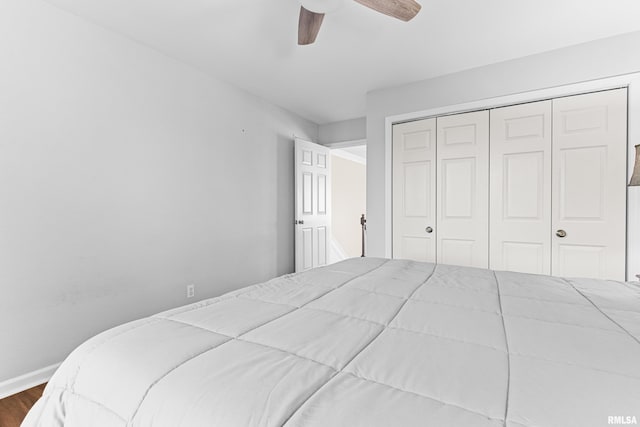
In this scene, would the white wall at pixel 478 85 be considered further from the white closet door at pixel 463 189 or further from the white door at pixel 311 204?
the white door at pixel 311 204

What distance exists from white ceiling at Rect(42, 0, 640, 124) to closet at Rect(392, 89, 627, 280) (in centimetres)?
54

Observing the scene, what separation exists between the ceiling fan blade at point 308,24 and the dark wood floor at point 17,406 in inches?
111

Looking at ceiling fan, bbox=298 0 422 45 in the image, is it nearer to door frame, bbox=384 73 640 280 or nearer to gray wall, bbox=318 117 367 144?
door frame, bbox=384 73 640 280

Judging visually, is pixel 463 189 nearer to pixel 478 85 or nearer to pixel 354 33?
pixel 478 85

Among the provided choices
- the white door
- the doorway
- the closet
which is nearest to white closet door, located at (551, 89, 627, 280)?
the closet

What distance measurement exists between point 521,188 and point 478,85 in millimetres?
1097

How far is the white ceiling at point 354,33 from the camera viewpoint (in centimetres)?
204

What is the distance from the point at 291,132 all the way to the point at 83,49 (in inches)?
96.0

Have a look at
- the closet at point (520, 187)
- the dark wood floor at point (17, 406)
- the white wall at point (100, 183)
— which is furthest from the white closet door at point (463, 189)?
the dark wood floor at point (17, 406)

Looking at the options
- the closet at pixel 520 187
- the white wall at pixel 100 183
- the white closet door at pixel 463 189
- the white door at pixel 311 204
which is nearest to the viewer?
the white wall at pixel 100 183

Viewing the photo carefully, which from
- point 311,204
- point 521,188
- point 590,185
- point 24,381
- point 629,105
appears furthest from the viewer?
point 311,204

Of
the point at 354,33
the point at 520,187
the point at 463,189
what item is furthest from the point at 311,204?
the point at 520,187

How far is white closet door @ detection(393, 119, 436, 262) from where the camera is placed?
10.2 ft

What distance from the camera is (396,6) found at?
1683mm
